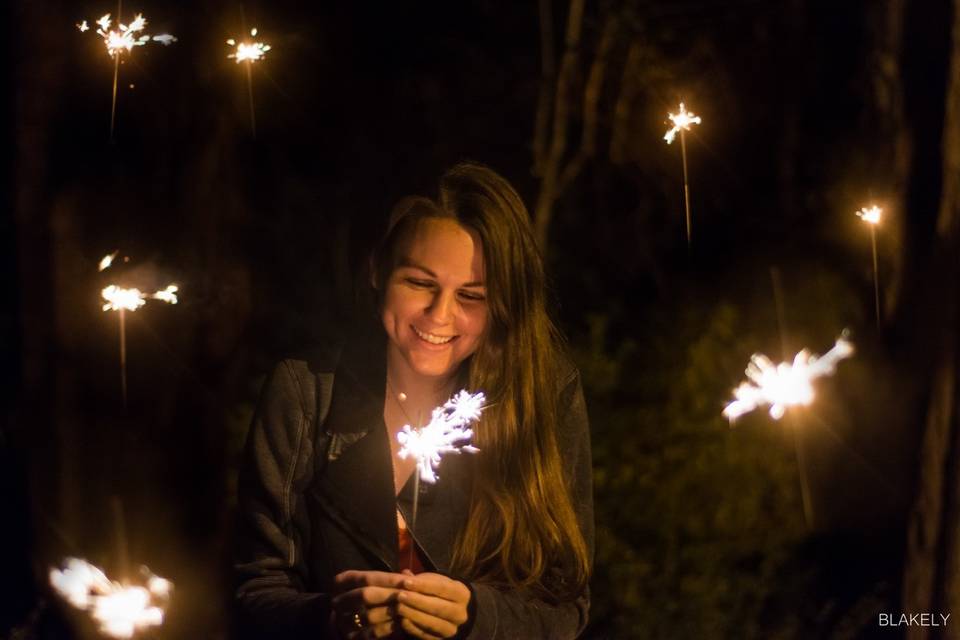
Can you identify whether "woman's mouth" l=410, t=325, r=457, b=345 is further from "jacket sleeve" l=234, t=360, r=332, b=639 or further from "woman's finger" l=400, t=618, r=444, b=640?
"woman's finger" l=400, t=618, r=444, b=640

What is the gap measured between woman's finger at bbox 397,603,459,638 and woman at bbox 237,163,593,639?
0.31 ft

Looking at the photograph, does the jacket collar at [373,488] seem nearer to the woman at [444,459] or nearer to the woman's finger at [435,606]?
the woman at [444,459]

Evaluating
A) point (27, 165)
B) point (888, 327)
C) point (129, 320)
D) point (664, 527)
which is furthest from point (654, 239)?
point (27, 165)

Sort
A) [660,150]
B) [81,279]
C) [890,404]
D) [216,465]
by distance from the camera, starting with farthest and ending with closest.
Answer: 1. [660,150]
2. [216,465]
3. [81,279]
4. [890,404]

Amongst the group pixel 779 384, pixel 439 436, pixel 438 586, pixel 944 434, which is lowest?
pixel 438 586

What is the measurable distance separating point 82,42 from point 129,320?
3.55 ft

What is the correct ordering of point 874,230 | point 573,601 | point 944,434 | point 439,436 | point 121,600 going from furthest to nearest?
point 874,230
point 944,434
point 121,600
point 573,601
point 439,436

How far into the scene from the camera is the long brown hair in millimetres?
2658

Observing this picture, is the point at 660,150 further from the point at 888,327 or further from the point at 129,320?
the point at 129,320

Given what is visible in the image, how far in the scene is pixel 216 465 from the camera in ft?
14.3

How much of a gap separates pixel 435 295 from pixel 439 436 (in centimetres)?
33

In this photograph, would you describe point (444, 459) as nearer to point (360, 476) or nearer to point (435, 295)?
point (360, 476)

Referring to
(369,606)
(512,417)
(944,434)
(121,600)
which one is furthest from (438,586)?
(944,434)

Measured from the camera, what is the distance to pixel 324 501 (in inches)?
107
